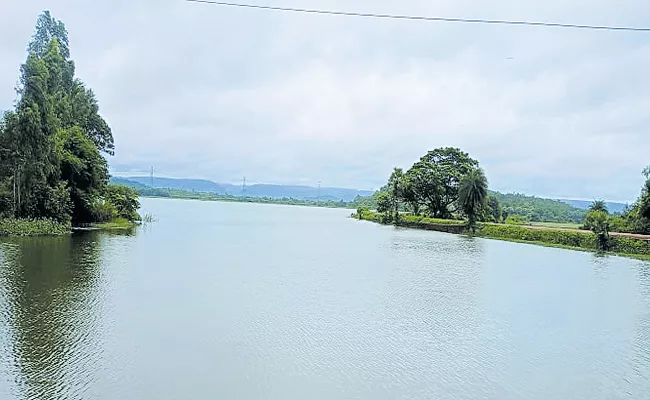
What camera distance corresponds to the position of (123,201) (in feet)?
98.7

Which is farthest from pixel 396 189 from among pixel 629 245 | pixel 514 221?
pixel 629 245

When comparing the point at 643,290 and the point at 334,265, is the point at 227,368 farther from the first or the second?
the point at 643,290

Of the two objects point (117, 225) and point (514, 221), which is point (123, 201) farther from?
point (514, 221)

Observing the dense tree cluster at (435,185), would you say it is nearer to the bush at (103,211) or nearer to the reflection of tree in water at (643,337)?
the bush at (103,211)

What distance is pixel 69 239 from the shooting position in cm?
1875

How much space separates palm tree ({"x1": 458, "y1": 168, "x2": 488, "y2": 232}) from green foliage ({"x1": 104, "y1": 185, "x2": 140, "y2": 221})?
66.2 ft

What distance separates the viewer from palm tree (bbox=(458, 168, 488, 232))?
3344 centimetres

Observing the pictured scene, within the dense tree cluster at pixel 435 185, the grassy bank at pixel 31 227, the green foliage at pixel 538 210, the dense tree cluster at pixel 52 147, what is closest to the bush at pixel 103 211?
the dense tree cluster at pixel 52 147

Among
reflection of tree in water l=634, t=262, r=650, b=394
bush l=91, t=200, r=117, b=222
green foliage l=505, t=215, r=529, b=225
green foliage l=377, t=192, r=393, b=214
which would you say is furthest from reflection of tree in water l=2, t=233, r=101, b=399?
green foliage l=377, t=192, r=393, b=214

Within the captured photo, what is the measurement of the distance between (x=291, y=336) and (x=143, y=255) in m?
9.29

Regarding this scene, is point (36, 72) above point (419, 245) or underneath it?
above

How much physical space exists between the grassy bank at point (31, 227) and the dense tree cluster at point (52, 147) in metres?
0.84

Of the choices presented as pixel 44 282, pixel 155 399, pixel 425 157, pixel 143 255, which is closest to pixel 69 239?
pixel 143 255

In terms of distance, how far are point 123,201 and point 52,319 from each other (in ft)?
78.1
